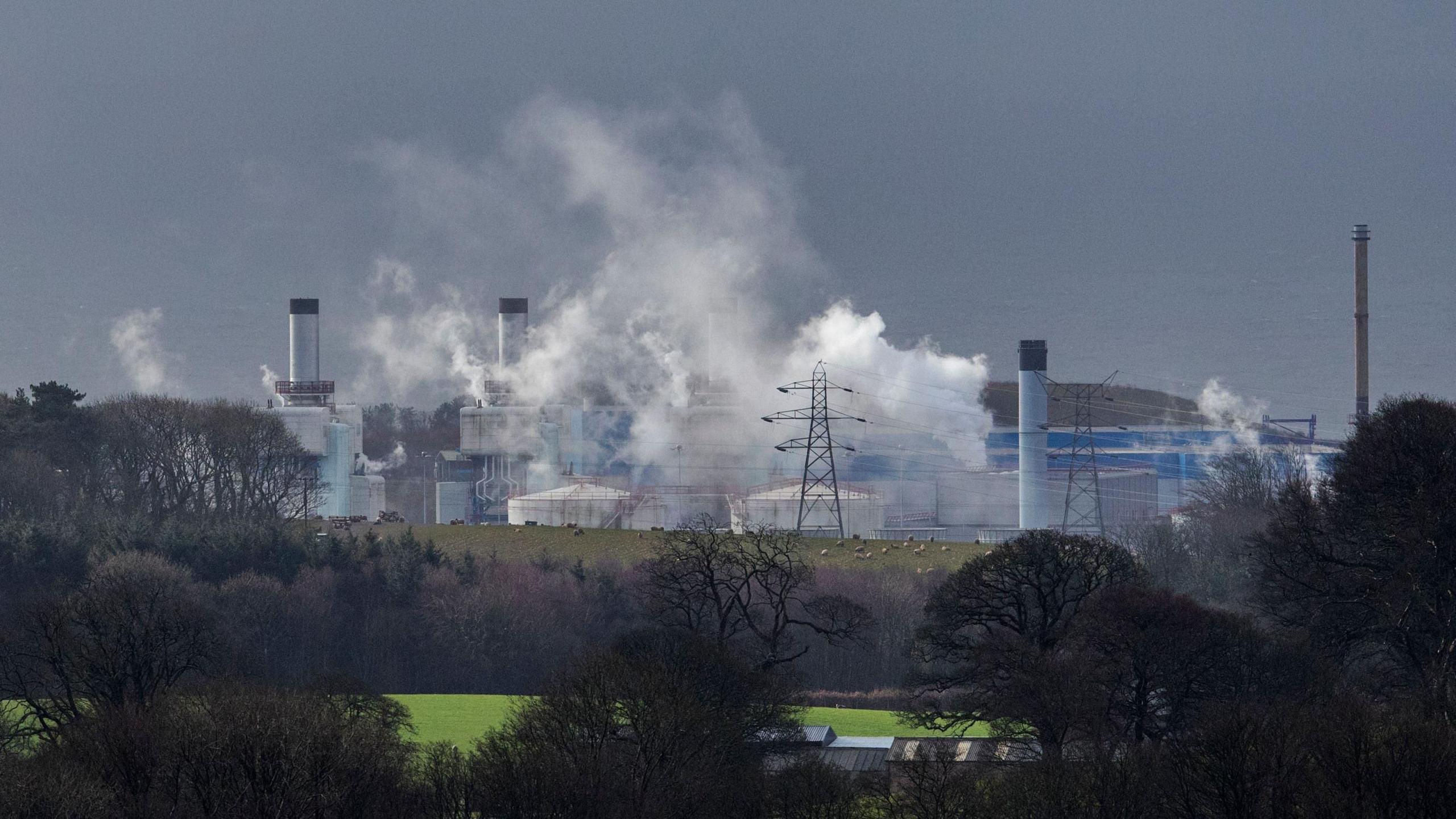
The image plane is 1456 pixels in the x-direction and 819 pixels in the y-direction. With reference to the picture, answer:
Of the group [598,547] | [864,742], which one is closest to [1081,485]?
[598,547]

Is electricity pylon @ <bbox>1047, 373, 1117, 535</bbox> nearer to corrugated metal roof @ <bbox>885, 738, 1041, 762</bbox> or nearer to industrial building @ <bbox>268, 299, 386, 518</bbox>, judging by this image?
industrial building @ <bbox>268, 299, 386, 518</bbox>

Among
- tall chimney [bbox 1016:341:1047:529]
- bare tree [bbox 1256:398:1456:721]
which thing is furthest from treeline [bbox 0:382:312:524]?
bare tree [bbox 1256:398:1456:721]

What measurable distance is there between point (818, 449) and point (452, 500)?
75.1 feet

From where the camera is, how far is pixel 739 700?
35.3 metres

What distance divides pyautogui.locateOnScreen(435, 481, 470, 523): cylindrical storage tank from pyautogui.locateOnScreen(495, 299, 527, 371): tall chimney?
6776 mm

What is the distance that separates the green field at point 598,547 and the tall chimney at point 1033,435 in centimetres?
1171

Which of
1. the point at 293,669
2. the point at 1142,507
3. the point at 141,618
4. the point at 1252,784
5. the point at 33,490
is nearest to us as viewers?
the point at 1252,784

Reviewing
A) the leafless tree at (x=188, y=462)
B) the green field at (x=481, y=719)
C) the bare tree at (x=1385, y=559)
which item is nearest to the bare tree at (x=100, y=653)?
the green field at (x=481, y=719)

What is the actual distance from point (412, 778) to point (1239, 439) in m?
83.3

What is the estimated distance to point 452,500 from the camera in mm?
102938

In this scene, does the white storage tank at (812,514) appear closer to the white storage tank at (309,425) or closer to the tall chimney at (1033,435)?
the tall chimney at (1033,435)

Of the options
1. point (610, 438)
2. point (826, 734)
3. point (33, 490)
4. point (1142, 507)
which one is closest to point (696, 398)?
point (610, 438)

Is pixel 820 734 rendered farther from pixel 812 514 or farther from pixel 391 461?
pixel 391 461

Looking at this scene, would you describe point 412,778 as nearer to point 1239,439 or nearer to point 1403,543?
point 1403,543
